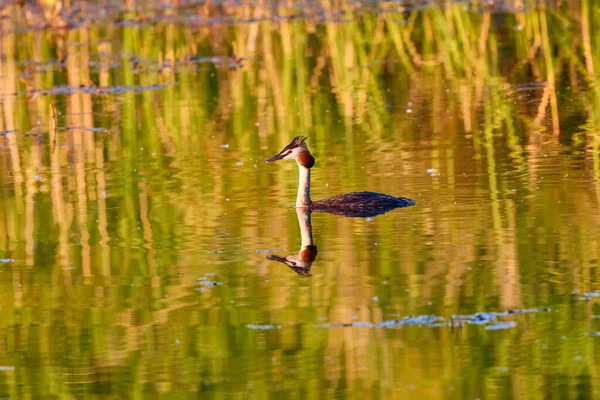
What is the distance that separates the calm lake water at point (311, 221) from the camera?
615cm

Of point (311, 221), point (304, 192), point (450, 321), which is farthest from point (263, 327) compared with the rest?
point (304, 192)

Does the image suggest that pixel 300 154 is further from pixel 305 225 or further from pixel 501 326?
pixel 501 326

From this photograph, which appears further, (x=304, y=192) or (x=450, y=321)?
(x=304, y=192)

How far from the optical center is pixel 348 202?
366 inches

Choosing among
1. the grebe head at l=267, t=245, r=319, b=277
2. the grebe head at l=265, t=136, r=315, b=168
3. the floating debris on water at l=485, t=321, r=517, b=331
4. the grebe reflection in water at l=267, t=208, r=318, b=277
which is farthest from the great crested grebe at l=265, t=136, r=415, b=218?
the floating debris on water at l=485, t=321, r=517, b=331

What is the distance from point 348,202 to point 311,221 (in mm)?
290

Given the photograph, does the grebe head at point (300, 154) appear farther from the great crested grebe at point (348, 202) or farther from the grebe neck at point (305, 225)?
the grebe neck at point (305, 225)

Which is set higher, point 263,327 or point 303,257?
point 303,257

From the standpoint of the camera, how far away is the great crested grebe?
9.22 metres

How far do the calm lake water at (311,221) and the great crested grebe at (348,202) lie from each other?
4.7 inches

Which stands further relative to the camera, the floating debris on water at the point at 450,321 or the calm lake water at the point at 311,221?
the floating debris on water at the point at 450,321

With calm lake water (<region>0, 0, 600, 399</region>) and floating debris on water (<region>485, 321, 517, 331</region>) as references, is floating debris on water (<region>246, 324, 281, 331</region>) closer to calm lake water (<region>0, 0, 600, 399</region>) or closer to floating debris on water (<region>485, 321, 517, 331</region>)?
calm lake water (<region>0, 0, 600, 399</region>)

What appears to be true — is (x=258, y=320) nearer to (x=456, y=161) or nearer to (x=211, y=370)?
(x=211, y=370)

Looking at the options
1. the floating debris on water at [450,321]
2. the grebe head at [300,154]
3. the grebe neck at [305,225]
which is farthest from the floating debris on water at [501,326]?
the grebe head at [300,154]
